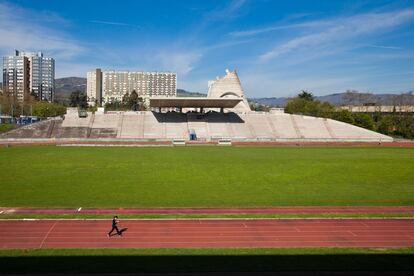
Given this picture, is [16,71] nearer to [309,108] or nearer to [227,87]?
[227,87]

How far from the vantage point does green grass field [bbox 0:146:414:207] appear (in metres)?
18.0

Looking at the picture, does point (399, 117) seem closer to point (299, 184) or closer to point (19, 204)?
point (299, 184)

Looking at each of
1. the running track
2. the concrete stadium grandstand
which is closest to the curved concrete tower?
the concrete stadium grandstand

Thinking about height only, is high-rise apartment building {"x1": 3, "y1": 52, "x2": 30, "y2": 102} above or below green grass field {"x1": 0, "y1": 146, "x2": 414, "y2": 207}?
above

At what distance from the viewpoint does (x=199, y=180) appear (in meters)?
22.5

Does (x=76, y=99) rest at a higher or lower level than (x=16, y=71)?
lower
